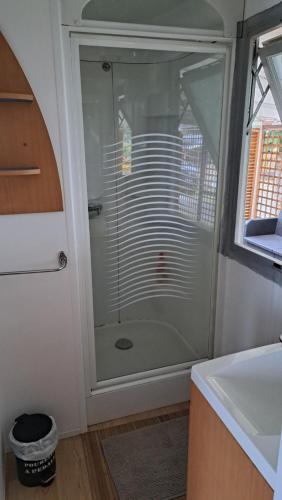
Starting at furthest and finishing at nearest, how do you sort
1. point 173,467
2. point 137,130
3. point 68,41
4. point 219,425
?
point 137,130 → point 173,467 → point 68,41 → point 219,425

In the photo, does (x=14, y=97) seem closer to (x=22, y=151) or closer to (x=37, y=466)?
(x=22, y=151)

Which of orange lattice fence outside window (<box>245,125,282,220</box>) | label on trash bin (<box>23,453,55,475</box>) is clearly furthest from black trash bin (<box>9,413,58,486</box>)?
orange lattice fence outside window (<box>245,125,282,220</box>)

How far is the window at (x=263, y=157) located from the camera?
183 cm

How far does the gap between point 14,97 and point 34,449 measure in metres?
1.60

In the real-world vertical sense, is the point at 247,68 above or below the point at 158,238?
above

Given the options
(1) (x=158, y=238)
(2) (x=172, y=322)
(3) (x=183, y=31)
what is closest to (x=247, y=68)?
(3) (x=183, y=31)

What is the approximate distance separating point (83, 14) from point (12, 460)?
2266 millimetres

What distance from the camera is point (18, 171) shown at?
1557 mm

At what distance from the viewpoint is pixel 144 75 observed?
2121 millimetres

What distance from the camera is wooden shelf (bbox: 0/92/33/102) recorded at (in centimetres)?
148

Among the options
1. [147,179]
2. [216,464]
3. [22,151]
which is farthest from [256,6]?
[216,464]

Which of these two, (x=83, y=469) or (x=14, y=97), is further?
Result: (x=83, y=469)

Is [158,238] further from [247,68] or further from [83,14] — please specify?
[83,14]

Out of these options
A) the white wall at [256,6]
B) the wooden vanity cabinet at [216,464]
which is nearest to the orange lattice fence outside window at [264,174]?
the white wall at [256,6]
